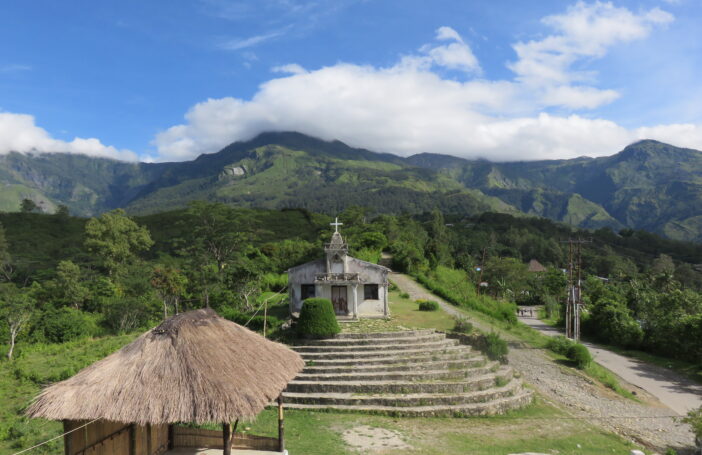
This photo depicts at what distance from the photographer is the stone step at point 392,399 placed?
569 inches

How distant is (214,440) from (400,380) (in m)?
7.83

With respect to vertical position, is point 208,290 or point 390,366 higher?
point 208,290

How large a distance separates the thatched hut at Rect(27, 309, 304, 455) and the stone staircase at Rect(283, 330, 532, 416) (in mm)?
5412

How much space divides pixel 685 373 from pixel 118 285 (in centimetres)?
4403

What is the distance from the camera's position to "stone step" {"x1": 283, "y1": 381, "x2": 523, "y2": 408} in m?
14.4

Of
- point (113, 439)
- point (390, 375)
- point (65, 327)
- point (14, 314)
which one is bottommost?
point (65, 327)

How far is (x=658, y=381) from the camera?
21.3 metres

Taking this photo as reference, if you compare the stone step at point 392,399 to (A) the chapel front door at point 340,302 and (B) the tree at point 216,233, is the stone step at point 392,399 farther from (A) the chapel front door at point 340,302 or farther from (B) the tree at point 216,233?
(B) the tree at point 216,233

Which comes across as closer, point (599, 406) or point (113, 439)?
point (113, 439)

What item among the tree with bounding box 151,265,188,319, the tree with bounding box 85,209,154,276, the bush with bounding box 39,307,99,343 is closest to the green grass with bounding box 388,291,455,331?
the tree with bounding box 151,265,188,319

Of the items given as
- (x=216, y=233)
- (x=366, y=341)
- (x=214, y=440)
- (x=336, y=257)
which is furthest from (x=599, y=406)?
(x=216, y=233)

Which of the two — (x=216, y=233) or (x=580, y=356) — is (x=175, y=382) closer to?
(x=580, y=356)

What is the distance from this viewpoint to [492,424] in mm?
13766

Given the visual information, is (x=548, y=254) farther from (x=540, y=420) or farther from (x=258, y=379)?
(x=258, y=379)
